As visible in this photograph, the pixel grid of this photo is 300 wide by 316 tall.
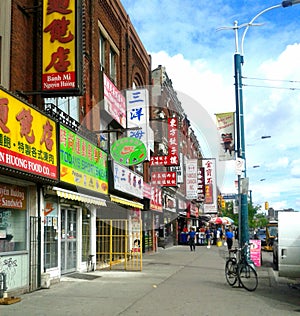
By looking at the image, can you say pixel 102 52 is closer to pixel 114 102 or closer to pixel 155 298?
pixel 114 102

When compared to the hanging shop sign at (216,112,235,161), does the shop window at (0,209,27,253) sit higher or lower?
lower

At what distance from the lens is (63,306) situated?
1024 centimetres

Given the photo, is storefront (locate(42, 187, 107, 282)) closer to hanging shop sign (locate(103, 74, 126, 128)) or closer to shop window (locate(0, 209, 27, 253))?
shop window (locate(0, 209, 27, 253))

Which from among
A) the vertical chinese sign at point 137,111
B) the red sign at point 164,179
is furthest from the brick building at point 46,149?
the red sign at point 164,179

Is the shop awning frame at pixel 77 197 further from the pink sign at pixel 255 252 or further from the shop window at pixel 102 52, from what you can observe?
the shop window at pixel 102 52

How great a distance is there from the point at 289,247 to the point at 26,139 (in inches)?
317

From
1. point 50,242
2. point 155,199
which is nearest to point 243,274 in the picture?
Result: point 50,242

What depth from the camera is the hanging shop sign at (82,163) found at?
1334 cm

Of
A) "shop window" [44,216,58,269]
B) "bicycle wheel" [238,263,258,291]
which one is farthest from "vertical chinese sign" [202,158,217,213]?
"shop window" [44,216,58,269]

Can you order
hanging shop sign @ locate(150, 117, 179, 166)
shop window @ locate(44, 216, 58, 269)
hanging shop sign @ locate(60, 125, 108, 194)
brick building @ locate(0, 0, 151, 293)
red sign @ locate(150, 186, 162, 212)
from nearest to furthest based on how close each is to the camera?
1. brick building @ locate(0, 0, 151, 293)
2. hanging shop sign @ locate(60, 125, 108, 194)
3. shop window @ locate(44, 216, 58, 269)
4. red sign @ locate(150, 186, 162, 212)
5. hanging shop sign @ locate(150, 117, 179, 166)

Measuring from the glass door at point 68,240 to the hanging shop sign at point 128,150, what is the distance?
2.88 m

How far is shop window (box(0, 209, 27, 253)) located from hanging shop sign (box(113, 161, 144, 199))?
6586 mm

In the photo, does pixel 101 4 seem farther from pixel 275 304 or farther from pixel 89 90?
pixel 275 304

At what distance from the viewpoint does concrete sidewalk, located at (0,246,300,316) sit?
9.80 m
